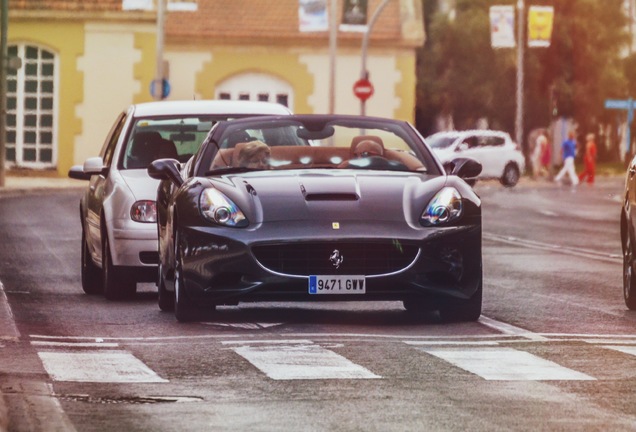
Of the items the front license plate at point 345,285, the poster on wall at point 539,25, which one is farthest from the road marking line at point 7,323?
the poster on wall at point 539,25

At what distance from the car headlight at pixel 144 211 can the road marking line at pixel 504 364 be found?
467cm

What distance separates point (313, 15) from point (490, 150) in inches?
269

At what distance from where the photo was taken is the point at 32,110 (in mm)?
56344

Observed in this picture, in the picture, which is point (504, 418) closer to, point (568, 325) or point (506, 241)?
point (568, 325)

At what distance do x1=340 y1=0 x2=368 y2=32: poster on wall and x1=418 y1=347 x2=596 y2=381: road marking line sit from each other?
49507 mm

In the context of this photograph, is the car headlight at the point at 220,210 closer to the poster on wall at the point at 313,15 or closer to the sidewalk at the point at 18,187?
the sidewalk at the point at 18,187

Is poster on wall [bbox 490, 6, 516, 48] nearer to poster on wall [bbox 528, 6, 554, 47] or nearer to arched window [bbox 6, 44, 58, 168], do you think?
poster on wall [bbox 528, 6, 554, 47]

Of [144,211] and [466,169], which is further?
[144,211]

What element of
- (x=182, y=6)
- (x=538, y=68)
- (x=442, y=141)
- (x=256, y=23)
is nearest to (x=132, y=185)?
(x=182, y=6)

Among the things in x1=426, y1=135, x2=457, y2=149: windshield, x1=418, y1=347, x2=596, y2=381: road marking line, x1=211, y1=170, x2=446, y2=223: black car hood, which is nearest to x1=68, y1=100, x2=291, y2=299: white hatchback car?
x1=211, y1=170, x2=446, y2=223: black car hood

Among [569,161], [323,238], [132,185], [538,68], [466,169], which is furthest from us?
[538,68]

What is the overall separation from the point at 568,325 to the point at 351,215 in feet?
5.35

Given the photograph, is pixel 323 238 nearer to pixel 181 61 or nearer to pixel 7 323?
pixel 7 323

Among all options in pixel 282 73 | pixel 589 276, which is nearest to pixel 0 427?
pixel 589 276
